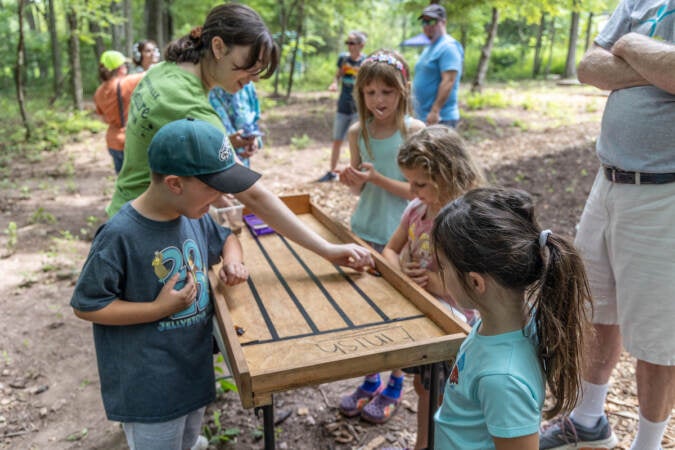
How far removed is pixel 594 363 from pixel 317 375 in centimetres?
157

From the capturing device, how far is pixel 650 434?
2.14 metres

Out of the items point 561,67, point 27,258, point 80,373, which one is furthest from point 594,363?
point 561,67

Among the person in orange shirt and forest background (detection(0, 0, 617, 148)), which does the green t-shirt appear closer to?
the person in orange shirt

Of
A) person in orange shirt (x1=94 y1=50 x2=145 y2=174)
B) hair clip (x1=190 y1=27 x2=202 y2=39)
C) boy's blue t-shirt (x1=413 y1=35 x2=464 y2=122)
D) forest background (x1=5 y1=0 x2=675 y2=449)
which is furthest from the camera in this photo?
boy's blue t-shirt (x1=413 y1=35 x2=464 y2=122)

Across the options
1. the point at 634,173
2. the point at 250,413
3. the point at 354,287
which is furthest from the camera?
the point at 250,413

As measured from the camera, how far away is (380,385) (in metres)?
2.92

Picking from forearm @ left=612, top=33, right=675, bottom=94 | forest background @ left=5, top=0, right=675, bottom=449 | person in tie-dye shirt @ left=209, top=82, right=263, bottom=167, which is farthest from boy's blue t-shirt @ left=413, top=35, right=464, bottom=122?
forearm @ left=612, top=33, right=675, bottom=94

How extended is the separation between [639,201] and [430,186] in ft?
2.60

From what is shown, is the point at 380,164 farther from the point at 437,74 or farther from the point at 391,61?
the point at 437,74

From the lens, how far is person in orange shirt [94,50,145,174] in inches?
209

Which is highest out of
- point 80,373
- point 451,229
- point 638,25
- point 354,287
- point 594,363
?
point 638,25

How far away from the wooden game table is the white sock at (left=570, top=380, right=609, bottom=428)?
0.94 meters

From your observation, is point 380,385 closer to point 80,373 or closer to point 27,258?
point 80,373

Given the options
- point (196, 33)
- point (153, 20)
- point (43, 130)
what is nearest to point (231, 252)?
point (196, 33)
